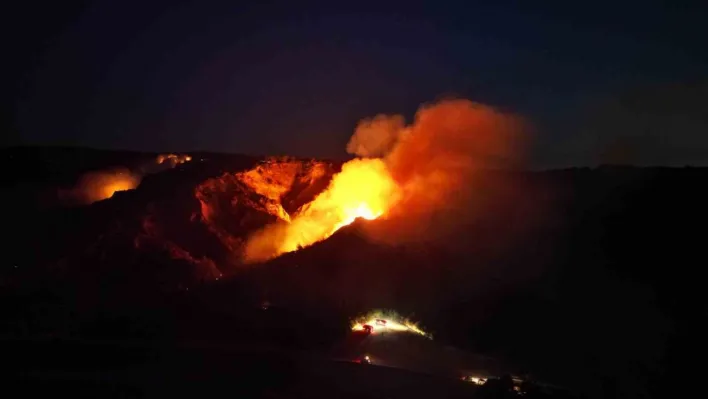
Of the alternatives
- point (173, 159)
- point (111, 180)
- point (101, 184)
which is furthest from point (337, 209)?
point (101, 184)

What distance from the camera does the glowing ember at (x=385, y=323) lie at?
876 inches

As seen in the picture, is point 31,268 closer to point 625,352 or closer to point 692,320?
point 625,352

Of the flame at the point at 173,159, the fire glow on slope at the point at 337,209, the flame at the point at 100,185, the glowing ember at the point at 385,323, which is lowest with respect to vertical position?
the glowing ember at the point at 385,323

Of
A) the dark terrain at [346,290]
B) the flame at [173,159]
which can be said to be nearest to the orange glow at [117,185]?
the flame at [173,159]

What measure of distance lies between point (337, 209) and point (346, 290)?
10.1 metres

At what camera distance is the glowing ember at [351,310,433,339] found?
876 inches

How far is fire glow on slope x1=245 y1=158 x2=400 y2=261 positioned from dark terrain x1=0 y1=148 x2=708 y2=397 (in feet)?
5.33

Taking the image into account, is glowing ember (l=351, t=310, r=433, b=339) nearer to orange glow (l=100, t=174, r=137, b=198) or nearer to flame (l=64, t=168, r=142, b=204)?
flame (l=64, t=168, r=142, b=204)

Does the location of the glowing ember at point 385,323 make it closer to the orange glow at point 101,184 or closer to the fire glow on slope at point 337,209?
the fire glow on slope at point 337,209

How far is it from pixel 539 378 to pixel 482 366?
1748mm

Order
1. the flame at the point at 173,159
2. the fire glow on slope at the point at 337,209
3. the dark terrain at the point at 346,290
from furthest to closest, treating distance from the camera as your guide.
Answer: the flame at the point at 173,159
the fire glow on slope at the point at 337,209
the dark terrain at the point at 346,290

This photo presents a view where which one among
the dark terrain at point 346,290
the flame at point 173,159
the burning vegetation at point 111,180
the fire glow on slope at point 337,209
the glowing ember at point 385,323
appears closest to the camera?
the dark terrain at point 346,290

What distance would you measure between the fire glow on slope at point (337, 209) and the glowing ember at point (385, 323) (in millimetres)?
9045

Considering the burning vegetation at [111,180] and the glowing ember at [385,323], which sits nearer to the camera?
the glowing ember at [385,323]
